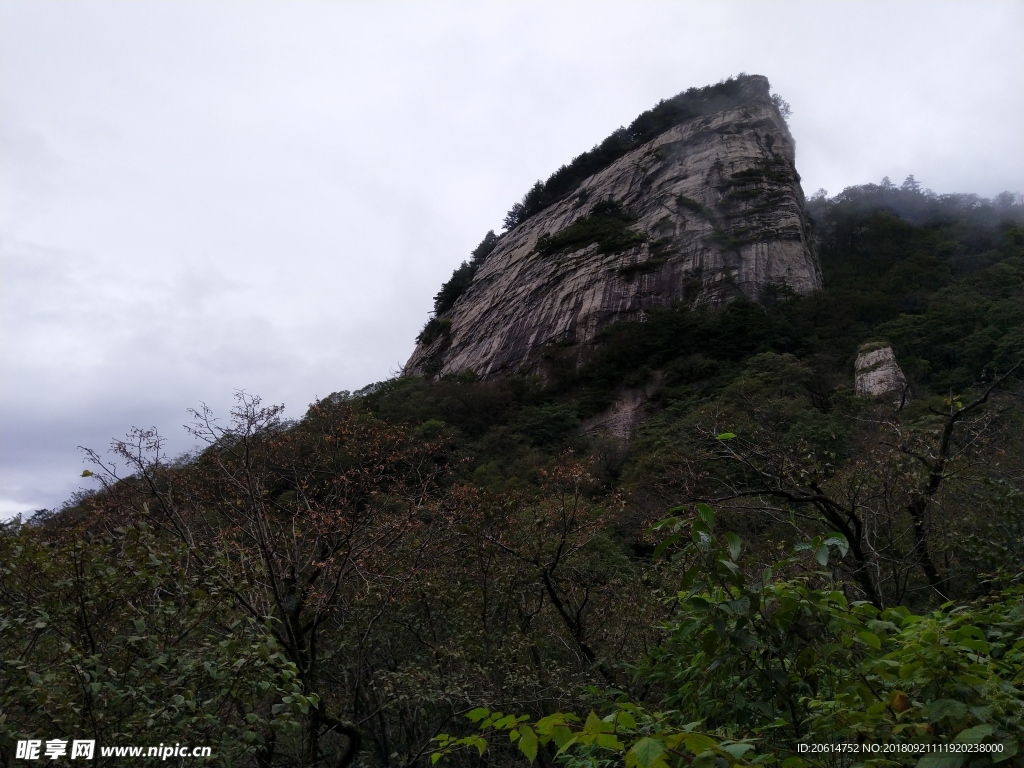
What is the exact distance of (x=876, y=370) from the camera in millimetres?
24750

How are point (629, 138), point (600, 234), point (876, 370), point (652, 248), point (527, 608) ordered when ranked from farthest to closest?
point (629, 138)
point (600, 234)
point (652, 248)
point (876, 370)
point (527, 608)

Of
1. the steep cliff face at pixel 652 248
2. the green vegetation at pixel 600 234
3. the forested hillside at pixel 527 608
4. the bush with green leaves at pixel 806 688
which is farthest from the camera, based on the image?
the green vegetation at pixel 600 234

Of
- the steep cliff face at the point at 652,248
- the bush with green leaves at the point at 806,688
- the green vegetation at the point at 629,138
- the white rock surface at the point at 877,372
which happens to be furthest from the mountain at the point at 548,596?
the green vegetation at the point at 629,138

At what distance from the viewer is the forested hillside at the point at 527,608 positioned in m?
2.20

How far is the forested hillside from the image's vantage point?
86.7 inches

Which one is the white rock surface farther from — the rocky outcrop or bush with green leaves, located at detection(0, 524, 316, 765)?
bush with green leaves, located at detection(0, 524, 316, 765)

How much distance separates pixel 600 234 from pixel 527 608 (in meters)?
36.9

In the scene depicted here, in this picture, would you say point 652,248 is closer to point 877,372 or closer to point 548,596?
point 877,372

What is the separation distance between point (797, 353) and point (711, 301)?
6070mm

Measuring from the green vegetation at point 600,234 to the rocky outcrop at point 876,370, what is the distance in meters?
16.9

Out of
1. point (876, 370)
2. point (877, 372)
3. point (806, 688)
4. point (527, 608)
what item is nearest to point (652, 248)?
point (876, 370)

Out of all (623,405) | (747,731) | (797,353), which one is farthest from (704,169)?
(747,731)

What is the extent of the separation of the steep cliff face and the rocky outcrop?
9.17 meters

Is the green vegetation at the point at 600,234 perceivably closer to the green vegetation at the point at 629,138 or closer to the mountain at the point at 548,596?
the green vegetation at the point at 629,138
